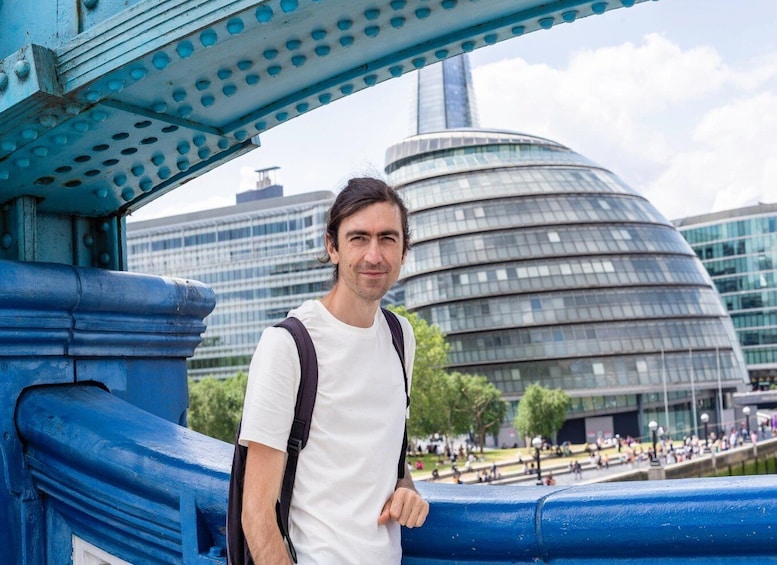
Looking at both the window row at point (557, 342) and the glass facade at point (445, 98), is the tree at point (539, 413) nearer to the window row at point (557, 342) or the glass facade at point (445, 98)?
the window row at point (557, 342)

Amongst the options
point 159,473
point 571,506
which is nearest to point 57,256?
point 159,473

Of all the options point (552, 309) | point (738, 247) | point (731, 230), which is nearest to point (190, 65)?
point (552, 309)

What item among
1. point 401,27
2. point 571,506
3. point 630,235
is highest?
point 630,235

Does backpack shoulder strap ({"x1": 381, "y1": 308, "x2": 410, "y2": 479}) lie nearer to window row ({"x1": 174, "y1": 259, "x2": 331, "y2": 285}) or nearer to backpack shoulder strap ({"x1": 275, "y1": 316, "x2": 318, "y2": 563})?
backpack shoulder strap ({"x1": 275, "y1": 316, "x2": 318, "y2": 563})

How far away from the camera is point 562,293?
5691cm

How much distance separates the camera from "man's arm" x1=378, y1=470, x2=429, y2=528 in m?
1.68

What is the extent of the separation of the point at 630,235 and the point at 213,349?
3378 centimetres

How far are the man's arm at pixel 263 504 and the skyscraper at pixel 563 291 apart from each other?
55.7m

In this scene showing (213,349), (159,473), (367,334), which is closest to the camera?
(367,334)

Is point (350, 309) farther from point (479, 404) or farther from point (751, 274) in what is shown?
point (751, 274)

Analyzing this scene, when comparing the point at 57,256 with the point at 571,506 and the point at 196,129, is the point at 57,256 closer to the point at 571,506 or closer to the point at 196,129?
the point at 196,129

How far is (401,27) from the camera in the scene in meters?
2.06

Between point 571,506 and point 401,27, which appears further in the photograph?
point 401,27

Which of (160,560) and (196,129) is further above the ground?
(196,129)
